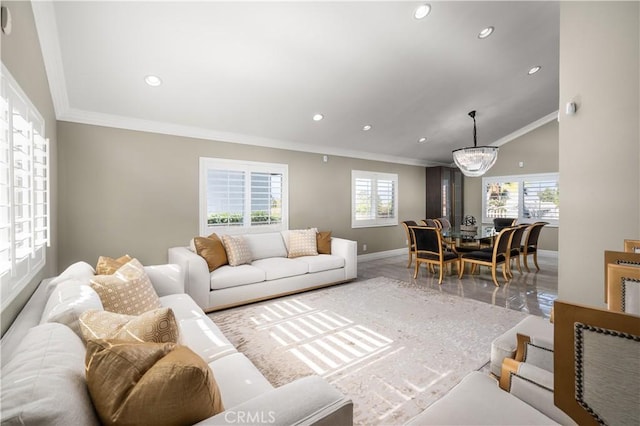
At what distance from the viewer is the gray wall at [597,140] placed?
2205 mm

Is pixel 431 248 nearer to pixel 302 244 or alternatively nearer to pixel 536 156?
pixel 302 244

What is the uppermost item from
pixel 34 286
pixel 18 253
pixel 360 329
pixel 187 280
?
pixel 18 253

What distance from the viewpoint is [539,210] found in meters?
6.89

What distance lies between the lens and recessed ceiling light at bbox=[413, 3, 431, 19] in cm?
270

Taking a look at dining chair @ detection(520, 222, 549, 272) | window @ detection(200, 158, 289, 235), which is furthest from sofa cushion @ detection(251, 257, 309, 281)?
dining chair @ detection(520, 222, 549, 272)

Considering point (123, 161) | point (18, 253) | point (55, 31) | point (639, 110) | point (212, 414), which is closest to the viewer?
point (212, 414)

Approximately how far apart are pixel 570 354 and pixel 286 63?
3410mm

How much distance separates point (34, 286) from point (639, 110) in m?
4.69

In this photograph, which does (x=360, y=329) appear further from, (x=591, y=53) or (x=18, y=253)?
(x=591, y=53)

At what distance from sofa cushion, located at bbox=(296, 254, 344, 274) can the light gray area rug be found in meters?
0.38

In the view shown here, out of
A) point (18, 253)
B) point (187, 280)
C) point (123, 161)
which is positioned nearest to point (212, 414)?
point (18, 253)

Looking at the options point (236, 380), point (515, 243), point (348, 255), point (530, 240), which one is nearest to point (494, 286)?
point (515, 243)

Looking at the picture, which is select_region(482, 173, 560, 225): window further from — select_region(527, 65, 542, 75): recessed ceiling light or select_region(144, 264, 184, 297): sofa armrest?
A: select_region(144, 264, 184, 297): sofa armrest

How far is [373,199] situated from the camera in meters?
6.62
